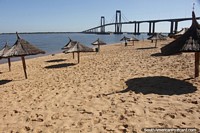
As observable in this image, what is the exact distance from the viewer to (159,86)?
776 centimetres

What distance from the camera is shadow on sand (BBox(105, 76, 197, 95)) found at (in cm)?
714

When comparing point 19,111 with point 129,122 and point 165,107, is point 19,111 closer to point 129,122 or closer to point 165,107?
point 129,122

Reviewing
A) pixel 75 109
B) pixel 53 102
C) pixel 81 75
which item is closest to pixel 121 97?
pixel 75 109

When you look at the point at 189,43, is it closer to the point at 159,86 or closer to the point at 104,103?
the point at 159,86

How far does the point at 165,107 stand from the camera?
5820mm

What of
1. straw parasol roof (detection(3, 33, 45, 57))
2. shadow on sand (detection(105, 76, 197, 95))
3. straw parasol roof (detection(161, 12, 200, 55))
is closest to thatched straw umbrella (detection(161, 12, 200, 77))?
straw parasol roof (detection(161, 12, 200, 55))

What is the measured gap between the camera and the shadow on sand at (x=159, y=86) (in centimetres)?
714

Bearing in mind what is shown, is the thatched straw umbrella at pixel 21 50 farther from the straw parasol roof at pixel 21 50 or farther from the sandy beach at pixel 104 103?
the sandy beach at pixel 104 103

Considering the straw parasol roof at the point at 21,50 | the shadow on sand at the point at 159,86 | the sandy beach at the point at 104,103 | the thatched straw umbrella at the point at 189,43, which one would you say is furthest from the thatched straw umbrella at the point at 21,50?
the thatched straw umbrella at the point at 189,43

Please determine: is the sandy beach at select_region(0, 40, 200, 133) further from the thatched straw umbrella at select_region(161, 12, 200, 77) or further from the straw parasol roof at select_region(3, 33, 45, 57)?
the straw parasol roof at select_region(3, 33, 45, 57)

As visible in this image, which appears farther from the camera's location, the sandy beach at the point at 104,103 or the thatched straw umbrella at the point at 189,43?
the thatched straw umbrella at the point at 189,43

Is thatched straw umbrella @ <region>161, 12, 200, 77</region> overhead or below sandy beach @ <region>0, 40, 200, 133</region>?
overhead

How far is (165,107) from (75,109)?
2302mm

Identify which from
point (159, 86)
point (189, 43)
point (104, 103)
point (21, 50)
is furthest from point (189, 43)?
point (21, 50)
